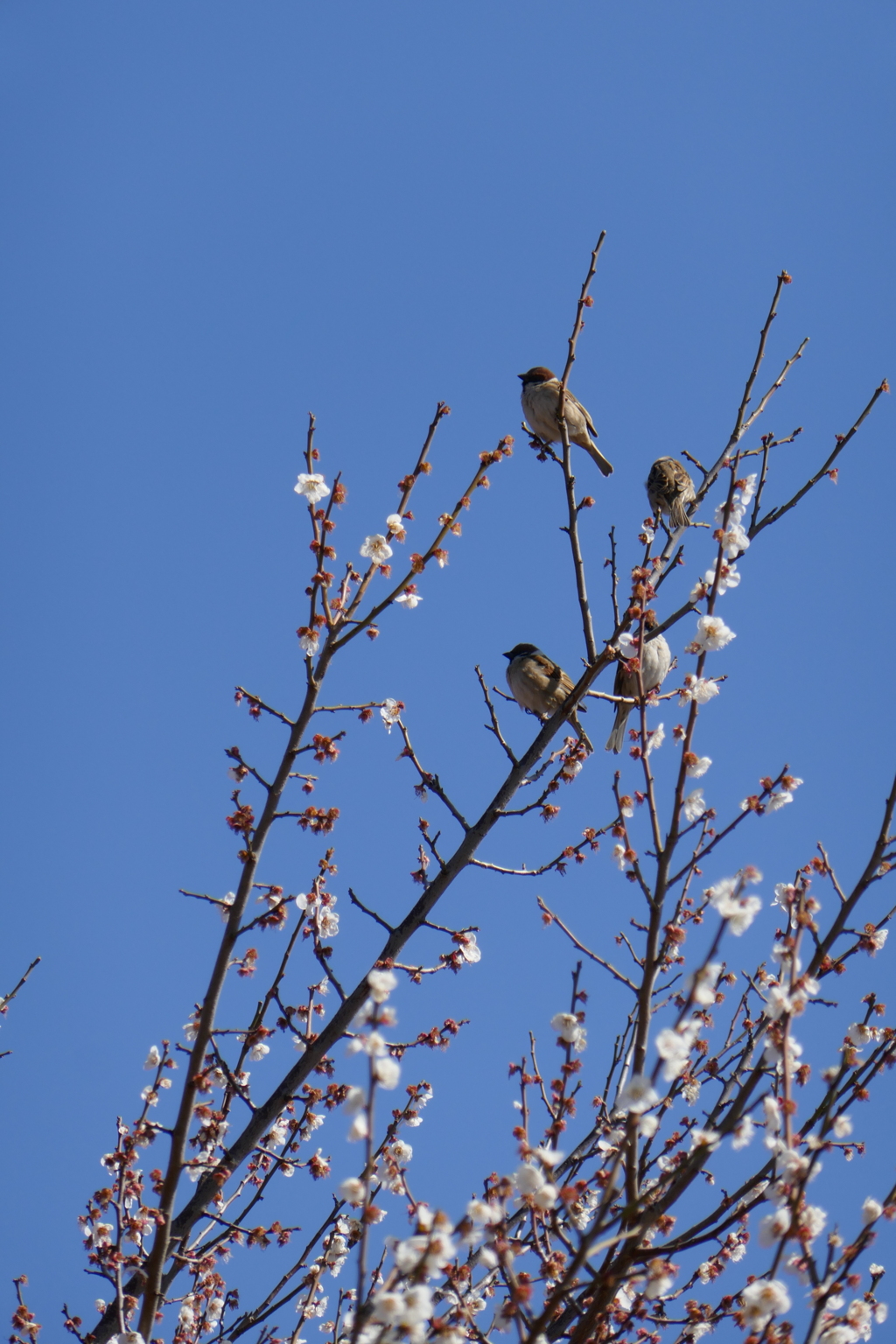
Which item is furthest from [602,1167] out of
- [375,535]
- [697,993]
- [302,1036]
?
[375,535]

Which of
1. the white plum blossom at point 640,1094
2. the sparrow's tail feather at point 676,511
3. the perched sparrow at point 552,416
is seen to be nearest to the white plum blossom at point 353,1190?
the white plum blossom at point 640,1094

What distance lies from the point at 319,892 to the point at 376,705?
0.88 m

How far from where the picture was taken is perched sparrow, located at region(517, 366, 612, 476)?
864 centimetres

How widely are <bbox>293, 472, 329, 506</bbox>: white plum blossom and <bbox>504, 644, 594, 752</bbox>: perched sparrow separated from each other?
162 inches

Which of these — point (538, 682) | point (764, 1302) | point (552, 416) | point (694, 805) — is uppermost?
point (552, 416)

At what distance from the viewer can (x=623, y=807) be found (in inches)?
146

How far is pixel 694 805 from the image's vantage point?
3.70 metres

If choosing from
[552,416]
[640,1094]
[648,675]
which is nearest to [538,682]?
[648,675]

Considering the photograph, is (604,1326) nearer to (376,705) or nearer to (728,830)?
(728,830)

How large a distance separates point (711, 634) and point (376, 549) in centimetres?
152

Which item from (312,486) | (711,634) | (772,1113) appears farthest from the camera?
(312,486)

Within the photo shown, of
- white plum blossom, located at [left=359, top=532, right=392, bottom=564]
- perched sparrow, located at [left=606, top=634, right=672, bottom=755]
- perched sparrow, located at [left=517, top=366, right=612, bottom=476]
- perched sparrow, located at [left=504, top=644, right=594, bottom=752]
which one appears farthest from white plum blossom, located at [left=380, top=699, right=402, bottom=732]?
perched sparrow, located at [left=517, top=366, right=612, bottom=476]

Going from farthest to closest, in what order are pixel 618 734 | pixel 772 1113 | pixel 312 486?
pixel 618 734
pixel 312 486
pixel 772 1113

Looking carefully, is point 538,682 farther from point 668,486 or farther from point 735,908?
point 735,908
